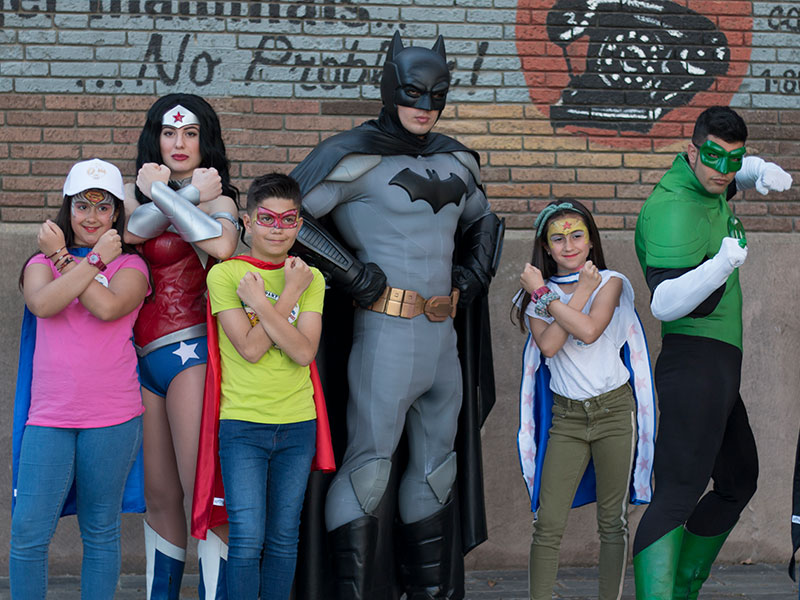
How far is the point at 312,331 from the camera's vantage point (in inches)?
128

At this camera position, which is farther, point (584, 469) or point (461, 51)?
point (461, 51)

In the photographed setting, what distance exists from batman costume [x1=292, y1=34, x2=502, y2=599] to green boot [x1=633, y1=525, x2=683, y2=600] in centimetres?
72

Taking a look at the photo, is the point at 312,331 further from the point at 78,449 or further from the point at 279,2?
the point at 279,2

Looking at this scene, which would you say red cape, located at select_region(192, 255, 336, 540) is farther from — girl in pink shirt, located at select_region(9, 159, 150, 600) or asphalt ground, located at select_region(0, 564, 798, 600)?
asphalt ground, located at select_region(0, 564, 798, 600)

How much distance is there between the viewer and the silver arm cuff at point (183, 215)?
3289mm

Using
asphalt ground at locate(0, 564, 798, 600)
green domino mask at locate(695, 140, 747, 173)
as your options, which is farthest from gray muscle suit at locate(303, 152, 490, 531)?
asphalt ground at locate(0, 564, 798, 600)

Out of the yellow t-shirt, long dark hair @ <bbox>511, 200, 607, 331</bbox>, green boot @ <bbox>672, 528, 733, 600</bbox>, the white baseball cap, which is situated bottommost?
green boot @ <bbox>672, 528, 733, 600</bbox>

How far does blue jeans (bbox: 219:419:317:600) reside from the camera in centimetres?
319

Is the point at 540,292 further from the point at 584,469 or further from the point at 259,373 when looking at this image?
the point at 259,373

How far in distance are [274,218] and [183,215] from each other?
12.6 inches

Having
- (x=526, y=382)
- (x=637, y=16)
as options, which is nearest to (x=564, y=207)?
(x=526, y=382)

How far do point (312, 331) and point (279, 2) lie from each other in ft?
7.05

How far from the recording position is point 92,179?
327 cm

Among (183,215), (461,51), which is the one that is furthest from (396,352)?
(461,51)
